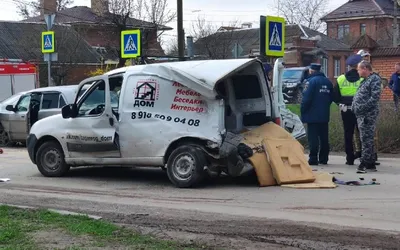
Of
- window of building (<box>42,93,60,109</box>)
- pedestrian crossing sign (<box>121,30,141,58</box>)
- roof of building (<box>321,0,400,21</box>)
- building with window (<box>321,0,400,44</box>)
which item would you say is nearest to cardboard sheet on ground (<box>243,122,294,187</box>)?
pedestrian crossing sign (<box>121,30,141,58</box>)

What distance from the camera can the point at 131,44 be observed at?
1914 centimetres

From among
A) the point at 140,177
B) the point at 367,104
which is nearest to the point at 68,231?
the point at 140,177

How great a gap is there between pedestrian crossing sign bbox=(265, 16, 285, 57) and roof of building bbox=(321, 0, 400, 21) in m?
59.5

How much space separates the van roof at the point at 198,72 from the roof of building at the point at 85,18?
32614 millimetres

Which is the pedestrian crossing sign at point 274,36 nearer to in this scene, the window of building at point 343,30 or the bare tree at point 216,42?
the bare tree at point 216,42

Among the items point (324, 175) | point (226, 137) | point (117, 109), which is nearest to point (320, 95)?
point (324, 175)

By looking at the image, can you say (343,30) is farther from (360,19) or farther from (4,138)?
(4,138)

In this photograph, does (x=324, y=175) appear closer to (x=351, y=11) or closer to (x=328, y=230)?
(x=328, y=230)

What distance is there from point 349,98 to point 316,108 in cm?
72

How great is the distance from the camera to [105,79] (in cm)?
1170

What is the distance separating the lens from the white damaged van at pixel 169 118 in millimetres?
10609

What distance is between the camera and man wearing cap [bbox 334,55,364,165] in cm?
1309

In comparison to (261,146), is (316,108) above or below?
above

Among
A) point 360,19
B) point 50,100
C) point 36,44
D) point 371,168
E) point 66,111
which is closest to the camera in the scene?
point 66,111
